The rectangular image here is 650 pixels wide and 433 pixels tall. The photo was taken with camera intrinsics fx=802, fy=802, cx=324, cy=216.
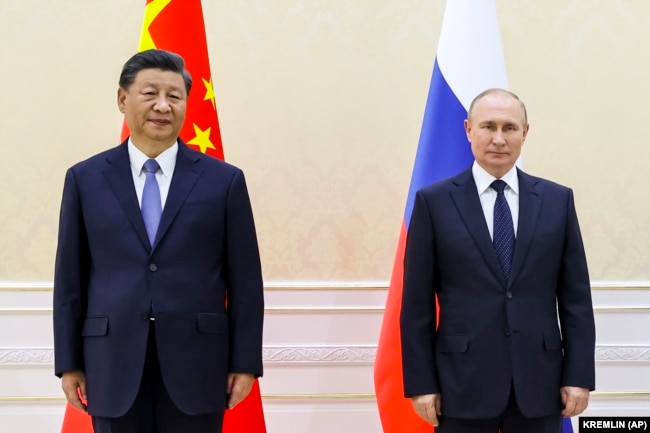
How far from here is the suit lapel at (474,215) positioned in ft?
7.00

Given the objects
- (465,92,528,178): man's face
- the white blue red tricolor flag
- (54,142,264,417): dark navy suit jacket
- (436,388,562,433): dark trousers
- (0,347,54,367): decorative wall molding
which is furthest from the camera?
(0,347,54,367): decorative wall molding

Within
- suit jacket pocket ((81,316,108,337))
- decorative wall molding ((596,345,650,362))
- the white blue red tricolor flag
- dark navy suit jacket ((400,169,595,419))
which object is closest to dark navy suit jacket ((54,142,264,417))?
suit jacket pocket ((81,316,108,337))

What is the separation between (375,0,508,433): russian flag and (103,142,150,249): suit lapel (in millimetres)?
1101

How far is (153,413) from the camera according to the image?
2037mm

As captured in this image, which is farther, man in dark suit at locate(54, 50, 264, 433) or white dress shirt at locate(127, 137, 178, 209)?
white dress shirt at locate(127, 137, 178, 209)

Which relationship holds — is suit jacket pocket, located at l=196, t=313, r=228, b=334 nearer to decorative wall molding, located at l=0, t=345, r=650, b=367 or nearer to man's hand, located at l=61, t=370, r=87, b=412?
man's hand, located at l=61, t=370, r=87, b=412

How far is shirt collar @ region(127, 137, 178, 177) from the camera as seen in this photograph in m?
2.16

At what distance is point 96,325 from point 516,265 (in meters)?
1.11

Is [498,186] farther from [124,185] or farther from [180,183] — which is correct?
[124,185]

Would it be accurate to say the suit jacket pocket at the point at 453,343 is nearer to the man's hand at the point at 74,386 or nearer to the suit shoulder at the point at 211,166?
the suit shoulder at the point at 211,166

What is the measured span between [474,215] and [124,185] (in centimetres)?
94

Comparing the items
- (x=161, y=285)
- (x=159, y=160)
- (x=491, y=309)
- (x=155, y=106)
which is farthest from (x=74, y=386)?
(x=491, y=309)

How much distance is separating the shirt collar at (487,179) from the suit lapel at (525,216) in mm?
17

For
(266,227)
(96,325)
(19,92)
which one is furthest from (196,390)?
(19,92)
